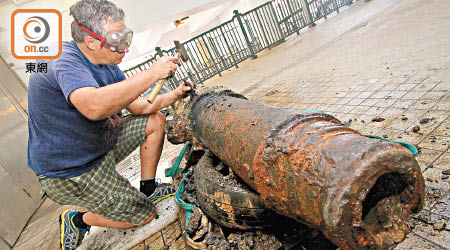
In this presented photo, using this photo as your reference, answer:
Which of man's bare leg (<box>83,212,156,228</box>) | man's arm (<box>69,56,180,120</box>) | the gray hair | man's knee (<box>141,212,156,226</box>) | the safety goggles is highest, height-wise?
Answer: the gray hair

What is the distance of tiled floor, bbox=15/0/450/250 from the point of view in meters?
1.63

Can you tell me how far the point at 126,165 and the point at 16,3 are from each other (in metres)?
8.31

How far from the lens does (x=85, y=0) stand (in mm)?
1896

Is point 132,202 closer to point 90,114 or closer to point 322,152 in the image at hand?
point 90,114

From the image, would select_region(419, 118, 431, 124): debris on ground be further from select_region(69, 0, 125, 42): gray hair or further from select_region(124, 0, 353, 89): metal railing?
select_region(124, 0, 353, 89): metal railing

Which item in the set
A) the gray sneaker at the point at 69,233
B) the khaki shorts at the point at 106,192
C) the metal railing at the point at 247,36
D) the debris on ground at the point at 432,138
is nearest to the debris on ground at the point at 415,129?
the debris on ground at the point at 432,138

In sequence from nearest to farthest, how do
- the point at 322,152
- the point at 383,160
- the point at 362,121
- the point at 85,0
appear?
the point at 383,160 → the point at 322,152 → the point at 85,0 → the point at 362,121

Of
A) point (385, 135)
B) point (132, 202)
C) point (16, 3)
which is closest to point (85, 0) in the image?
point (132, 202)

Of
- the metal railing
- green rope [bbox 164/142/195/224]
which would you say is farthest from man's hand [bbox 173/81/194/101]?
the metal railing

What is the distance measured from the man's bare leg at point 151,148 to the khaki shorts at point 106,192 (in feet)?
0.65

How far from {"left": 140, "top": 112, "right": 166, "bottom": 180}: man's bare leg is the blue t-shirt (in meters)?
0.57

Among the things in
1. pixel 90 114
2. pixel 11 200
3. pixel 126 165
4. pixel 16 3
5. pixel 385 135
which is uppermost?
pixel 16 3

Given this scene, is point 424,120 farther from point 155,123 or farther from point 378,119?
point 155,123

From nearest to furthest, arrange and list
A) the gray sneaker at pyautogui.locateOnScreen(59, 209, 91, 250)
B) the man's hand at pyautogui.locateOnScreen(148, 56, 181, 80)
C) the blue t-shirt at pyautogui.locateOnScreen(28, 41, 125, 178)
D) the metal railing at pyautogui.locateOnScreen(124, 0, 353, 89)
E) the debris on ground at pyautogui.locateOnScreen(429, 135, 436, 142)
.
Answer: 1. the blue t-shirt at pyautogui.locateOnScreen(28, 41, 125, 178)
2. the man's hand at pyautogui.locateOnScreen(148, 56, 181, 80)
3. the debris on ground at pyautogui.locateOnScreen(429, 135, 436, 142)
4. the gray sneaker at pyautogui.locateOnScreen(59, 209, 91, 250)
5. the metal railing at pyautogui.locateOnScreen(124, 0, 353, 89)
